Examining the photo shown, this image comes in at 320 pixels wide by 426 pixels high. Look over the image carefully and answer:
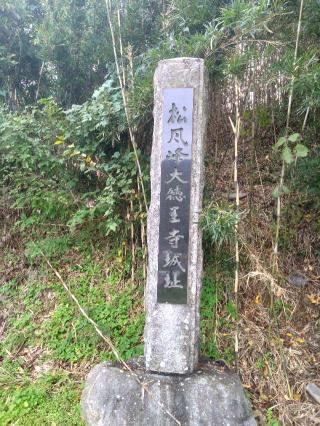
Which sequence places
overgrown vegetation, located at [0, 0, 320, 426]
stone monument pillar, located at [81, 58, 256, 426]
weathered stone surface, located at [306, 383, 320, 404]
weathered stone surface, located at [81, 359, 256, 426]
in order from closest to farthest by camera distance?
weathered stone surface, located at [81, 359, 256, 426]
stone monument pillar, located at [81, 58, 256, 426]
weathered stone surface, located at [306, 383, 320, 404]
overgrown vegetation, located at [0, 0, 320, 426]

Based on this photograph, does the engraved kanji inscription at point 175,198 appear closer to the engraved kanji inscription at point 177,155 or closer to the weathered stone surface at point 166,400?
the engraved kanji inscription at point 177,155

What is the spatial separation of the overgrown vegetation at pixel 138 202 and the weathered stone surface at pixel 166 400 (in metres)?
0.40

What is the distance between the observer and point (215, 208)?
274cm

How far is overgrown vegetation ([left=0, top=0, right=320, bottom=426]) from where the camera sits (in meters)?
3.12

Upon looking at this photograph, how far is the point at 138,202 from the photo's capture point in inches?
155

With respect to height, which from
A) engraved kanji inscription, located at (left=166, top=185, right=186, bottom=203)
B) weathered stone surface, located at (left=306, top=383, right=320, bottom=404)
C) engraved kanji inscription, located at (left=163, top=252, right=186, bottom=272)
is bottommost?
weathered stone surface, located at (left=306, top=383, right=320, bottom=404)

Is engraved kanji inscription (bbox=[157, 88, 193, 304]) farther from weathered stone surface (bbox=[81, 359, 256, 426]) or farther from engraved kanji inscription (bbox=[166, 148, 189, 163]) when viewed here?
weathered stone surface (bbox=[81, 359, 256, 426])

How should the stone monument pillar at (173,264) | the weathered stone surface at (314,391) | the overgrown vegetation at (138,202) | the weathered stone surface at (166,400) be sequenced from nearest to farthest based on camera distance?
the weathered stone surface at (166,400) < the stone monument pillar at (173,264) < the weathered stone surface at (314,391) < the overgrown vegetation at (138,202)

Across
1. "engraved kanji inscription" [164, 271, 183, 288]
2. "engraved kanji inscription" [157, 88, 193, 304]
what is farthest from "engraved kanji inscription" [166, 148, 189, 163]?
"engraved kanji inscription" [164, 271, 183, 288]

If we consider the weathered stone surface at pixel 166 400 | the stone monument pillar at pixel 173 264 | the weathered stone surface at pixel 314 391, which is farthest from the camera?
the weathered stone surface at pixel 314 391

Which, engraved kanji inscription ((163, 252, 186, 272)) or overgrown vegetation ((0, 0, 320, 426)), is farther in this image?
overgrown vegetation ((0, 0, 320, 426))

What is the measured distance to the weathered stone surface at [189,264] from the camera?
2756 millimetres

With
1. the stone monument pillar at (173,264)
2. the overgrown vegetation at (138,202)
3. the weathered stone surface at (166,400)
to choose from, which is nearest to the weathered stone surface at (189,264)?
the stone monument pillar at (173,264)

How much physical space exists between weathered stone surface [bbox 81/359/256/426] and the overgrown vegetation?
40 centimetres
